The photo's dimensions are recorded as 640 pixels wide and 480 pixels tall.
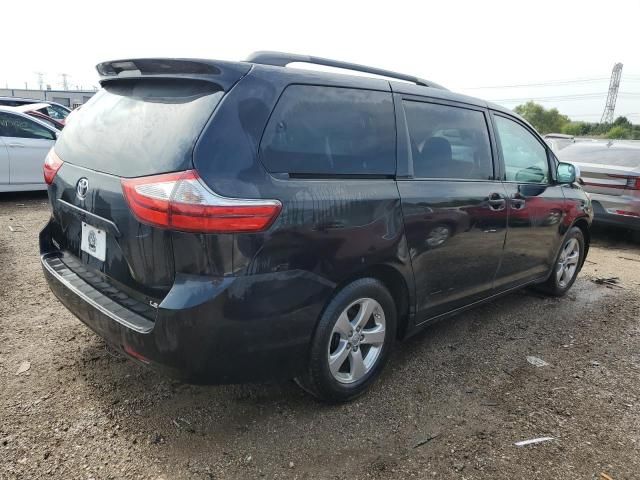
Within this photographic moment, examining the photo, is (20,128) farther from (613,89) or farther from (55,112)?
(613,89)

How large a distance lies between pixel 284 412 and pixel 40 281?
9.30ft

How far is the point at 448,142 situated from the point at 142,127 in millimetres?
1928

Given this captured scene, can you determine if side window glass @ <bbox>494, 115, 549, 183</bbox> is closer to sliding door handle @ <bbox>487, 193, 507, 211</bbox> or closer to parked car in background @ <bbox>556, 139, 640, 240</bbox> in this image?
sliding door handle @ <bbox>487, 193, 507, 211</bbox>

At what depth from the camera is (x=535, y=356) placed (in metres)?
3.48

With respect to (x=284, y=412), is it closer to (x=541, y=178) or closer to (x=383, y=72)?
(x=383, y=72)

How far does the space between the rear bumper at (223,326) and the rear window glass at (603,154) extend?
6693 mm

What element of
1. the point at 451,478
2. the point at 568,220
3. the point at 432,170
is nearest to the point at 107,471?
the point at 451,478

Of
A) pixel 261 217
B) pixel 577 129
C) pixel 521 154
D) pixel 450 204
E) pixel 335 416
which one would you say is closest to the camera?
pixel 261 217

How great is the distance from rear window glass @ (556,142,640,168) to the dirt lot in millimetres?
4428

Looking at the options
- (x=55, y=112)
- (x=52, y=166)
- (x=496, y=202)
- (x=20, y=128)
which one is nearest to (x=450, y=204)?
(x=496, y=202)

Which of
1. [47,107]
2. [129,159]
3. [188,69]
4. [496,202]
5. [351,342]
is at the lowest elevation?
[351,342]

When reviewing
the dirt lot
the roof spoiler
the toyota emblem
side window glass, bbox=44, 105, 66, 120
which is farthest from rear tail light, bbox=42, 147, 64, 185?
side window glass, bbox=44, 105, 66, 120

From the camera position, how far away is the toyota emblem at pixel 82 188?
2409 millimetres

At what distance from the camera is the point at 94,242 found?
7.97ft
